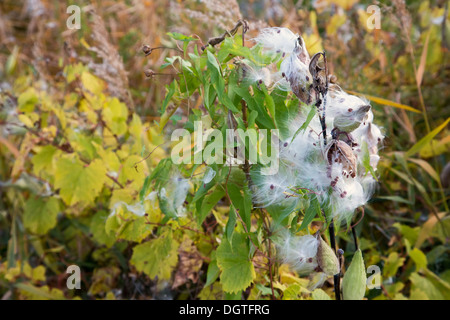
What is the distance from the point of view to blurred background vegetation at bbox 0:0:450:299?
4.14 ft

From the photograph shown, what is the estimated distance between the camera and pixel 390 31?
79.2 inches

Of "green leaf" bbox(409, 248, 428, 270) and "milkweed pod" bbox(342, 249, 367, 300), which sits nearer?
"milkweed pod" bbox(342, 249, 367, 300)

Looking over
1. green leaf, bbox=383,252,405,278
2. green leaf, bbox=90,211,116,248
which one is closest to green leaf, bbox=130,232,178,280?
green leaf, bbox=90,211,116,248

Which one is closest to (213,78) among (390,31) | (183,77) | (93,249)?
(183,77)

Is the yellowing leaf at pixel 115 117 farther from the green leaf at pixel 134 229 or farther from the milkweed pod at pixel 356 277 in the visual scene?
the milkweed pod at pixel 356 277

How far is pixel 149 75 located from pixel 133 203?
17.1 inches

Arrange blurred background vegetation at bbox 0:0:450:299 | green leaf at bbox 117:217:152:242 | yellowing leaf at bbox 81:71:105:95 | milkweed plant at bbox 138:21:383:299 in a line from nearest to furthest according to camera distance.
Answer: milkweed plant at bbox 138:21:383:299, green leaf at bbox 117:217:152:242, blurred background vegetation at bbox 0:0:450:299, yellowing leaf at bbox 81:71:105:95

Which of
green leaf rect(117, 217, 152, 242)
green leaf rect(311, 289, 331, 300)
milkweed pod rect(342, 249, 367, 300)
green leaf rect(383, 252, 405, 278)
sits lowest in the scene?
green leaf rect(311, 289, 331, 300)

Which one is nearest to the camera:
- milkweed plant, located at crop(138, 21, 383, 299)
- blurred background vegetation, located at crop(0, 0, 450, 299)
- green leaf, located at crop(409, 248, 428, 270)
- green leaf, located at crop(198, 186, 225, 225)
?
milkweed plant, located at crop(138, 21, 383, 299)

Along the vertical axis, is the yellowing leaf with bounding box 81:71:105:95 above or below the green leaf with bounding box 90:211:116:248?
above

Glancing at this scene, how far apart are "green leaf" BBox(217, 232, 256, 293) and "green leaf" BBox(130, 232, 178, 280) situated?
20 centimetres

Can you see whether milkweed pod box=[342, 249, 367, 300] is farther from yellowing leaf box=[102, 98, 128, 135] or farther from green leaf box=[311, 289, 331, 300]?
yellowing leaf box=[102, 98, 128, 135]
